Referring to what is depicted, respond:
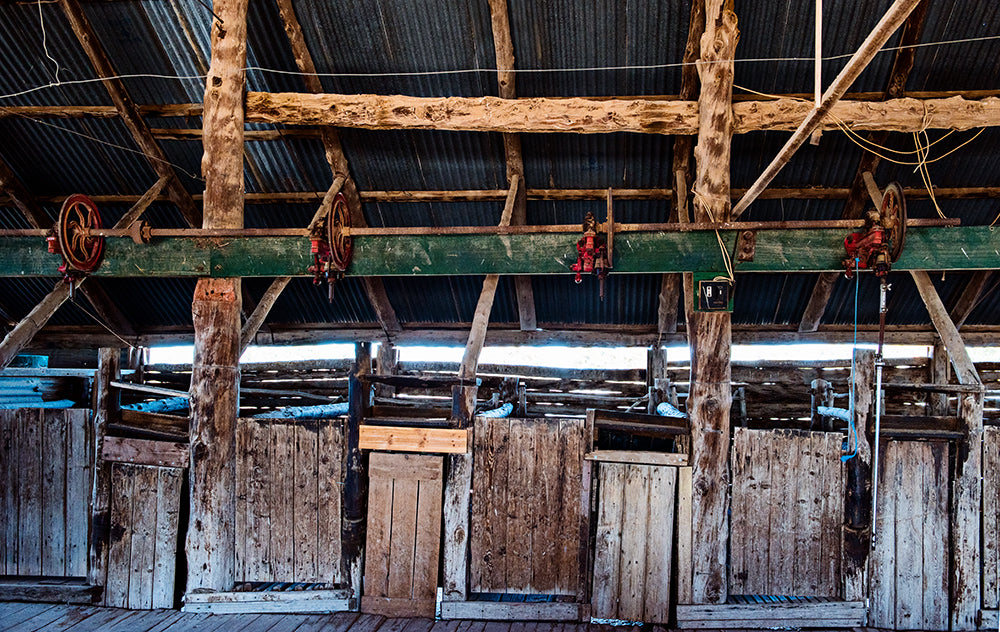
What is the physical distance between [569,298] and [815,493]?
4.99 m

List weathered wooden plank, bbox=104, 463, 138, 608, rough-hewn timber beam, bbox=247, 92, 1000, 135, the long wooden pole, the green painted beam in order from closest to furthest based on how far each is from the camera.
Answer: the long wooden pole → the green painted beam → weathered wooden plank, bbox=104, 463, 138, 608 → rough-hewn timber beam, bbox=247, 92, 1000, 135

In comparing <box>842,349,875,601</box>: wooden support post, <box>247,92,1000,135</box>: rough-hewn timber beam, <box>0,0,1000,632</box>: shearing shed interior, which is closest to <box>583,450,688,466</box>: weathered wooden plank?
<box>0,0,1000,632</box>: shearing shed interior

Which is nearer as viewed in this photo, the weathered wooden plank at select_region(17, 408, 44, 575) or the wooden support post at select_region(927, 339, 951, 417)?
the weathered wooden plank at select_region(17, 408, 44, 575)

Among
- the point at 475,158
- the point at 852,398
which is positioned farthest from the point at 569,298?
the point at 852,398

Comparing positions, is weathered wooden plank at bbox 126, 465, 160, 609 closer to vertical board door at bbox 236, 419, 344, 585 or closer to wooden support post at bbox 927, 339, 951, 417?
vertical board door at bbox 236, 419, 344, 585

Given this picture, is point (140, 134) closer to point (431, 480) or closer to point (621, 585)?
point (431, 480)

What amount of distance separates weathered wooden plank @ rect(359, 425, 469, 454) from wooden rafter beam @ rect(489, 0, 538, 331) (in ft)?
11.2

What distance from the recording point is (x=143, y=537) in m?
6.62

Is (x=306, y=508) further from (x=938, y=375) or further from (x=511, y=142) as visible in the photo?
(x=938, y=375)

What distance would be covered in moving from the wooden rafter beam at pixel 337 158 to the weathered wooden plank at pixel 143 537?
416cm

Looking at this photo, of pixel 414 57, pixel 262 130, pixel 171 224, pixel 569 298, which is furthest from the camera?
pixel 569 298

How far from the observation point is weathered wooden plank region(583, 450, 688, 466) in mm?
6445

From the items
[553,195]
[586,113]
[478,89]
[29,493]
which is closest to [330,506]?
[29,493]

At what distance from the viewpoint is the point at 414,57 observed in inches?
306
